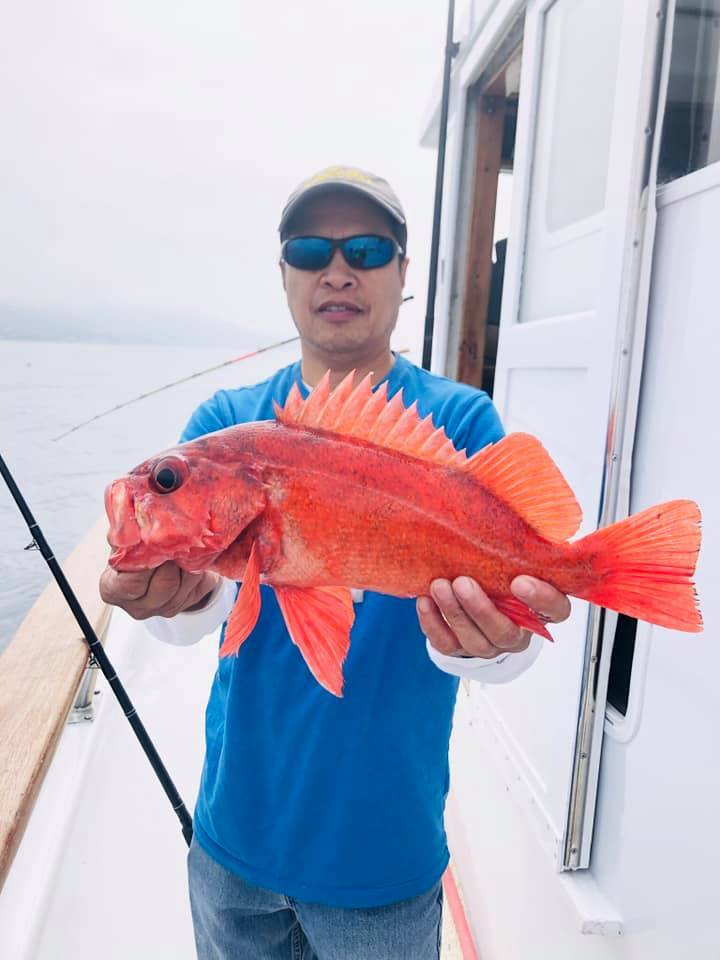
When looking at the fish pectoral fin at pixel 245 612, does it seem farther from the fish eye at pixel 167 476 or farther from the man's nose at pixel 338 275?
the man's nose at pixel 338 275

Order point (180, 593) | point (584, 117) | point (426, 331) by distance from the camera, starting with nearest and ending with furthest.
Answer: point (180, 593)
point (584, 117)
point (426, 331)

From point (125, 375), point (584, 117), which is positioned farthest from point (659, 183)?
point (125, 375)

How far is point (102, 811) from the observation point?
2.47 m

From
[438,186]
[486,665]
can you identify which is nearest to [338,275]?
[486,665]

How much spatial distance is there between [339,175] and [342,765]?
1.52 meters

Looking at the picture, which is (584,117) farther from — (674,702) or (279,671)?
(279,671)

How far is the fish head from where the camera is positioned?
1.02 metres

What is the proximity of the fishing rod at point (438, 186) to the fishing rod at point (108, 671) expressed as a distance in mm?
2201

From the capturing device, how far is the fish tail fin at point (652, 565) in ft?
3.09

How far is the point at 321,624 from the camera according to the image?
110 centimetres

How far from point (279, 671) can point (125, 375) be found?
5.91 m

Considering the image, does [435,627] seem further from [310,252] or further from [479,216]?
[479,216]

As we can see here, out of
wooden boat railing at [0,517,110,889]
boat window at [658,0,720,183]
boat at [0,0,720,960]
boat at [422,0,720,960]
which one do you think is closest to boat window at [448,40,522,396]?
boat at [0,0,720,960]

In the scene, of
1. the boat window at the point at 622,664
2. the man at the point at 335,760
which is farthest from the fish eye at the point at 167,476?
the boat window at the point at 622,664
